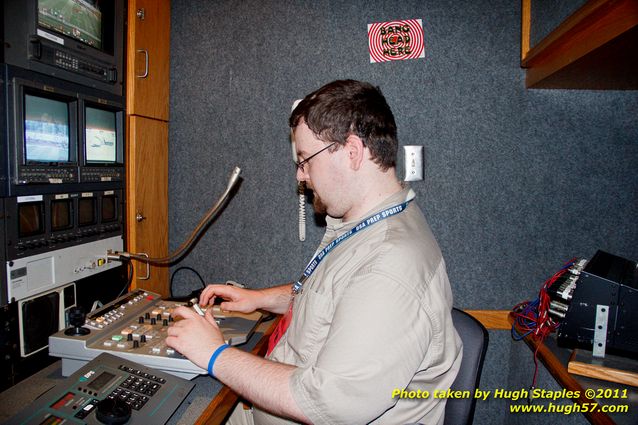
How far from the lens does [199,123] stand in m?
1.84

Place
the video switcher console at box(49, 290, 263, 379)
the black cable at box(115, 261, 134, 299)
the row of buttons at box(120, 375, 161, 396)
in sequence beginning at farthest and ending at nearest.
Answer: the black cable at box(115, 261, 134, 299)
the video switcher console at box(49, 290, 263, 379)
the row of buttons at box(120, 375, 161, 396)

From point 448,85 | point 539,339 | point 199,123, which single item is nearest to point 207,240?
point 199,123

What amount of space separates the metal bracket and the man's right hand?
103cm

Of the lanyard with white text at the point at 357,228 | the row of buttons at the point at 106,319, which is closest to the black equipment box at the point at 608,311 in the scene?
the lanyard with white text at the point at 357,228

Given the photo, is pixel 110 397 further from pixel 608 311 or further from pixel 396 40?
pixel 396 40

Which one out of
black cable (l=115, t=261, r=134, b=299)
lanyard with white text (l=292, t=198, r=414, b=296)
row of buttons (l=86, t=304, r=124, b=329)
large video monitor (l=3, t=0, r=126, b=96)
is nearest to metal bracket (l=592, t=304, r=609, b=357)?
lanyard with white text (l=292, t=198, r=414, b=296)

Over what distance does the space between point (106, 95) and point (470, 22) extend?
1419 mm

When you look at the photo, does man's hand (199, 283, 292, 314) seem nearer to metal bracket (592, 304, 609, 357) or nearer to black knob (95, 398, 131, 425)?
black knob (95, 398, 131, 425)

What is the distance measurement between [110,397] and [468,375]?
0.81m

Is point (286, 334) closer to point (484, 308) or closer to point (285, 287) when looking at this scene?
point (285, 287)

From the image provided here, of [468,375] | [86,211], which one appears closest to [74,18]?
[86,211]

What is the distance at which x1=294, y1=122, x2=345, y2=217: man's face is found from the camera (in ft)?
3.47

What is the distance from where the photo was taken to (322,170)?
1.07 meters

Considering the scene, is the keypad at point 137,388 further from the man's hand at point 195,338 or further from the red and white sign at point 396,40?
the red and white sign at point 396,40
